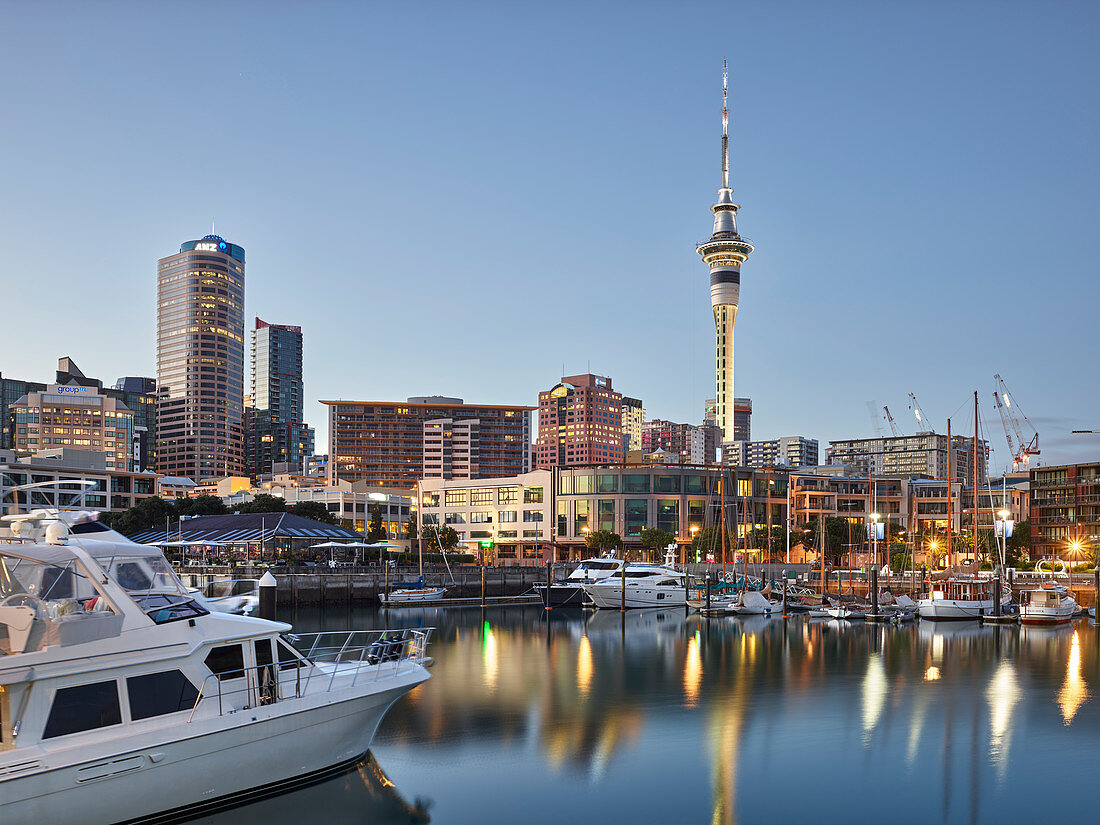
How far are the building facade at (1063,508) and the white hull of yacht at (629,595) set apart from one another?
6978 cm

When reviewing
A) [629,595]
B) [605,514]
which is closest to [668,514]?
[605,514]

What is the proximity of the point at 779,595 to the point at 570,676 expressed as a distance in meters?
47.7

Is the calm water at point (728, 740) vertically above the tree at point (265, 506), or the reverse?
the tree at point (265, 506)

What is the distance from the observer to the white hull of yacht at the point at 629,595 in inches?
3275

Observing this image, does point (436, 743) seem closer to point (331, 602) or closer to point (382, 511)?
point (331, 602)

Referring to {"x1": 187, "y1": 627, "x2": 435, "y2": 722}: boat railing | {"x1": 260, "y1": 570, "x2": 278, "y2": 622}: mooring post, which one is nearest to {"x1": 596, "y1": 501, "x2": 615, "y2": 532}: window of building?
{"x1": 260, "y1": 570, "x2": 278, "y2": 622}: mooring post

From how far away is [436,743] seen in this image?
96.8 feet

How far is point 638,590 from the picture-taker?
83.6 meters

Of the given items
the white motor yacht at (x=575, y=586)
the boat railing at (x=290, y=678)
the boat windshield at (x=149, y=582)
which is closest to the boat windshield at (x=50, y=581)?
the boat windshield at (x=149, y=582)

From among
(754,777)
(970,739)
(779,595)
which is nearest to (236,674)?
(754,777)

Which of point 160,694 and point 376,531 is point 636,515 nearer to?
point 376,531

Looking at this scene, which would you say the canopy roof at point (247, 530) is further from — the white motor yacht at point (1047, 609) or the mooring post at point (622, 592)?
the white motor yacht at point (1047, 609)

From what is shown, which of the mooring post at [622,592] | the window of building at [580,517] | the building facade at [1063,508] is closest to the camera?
the mooring post at [622,592]

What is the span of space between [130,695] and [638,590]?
6743 cm
